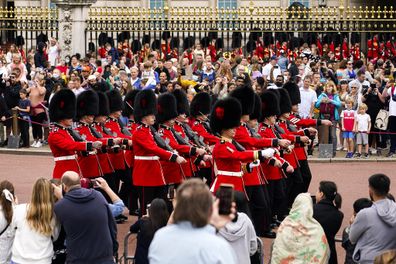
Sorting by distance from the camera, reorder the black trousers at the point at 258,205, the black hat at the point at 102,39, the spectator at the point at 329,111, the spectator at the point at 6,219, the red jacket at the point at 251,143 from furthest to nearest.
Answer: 1. the black hat at the point at 102,39
2. the spectator at the point at 329,111
3. the black trousers at the point at 258,205
4. the red jacket at the point at 251,143
5. the spectator at the point at 6,219

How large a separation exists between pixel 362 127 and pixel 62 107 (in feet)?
22.2

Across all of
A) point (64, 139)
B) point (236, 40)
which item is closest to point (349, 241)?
point (64, 139)

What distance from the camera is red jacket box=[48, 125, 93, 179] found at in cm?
1259

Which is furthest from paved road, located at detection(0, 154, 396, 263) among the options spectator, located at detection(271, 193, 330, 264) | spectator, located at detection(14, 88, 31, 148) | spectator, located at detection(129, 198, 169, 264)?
spectator, located at detection(129, 198, 169, 264)

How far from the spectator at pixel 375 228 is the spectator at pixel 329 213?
621 millimetres

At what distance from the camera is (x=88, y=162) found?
1335cm

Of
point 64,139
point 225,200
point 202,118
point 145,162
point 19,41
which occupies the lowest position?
point 145,162

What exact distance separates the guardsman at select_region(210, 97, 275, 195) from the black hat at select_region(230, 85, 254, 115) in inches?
29.2

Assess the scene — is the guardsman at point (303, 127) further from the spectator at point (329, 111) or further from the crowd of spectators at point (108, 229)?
the spectator at point (329, 111)

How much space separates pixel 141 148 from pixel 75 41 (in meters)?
12.4

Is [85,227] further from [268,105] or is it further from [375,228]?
[268,105]

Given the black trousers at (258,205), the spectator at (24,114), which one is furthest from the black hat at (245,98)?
the spectator at (24,114)

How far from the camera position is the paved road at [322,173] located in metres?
15.7

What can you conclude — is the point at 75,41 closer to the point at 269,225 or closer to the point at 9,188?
the point at 269,225
